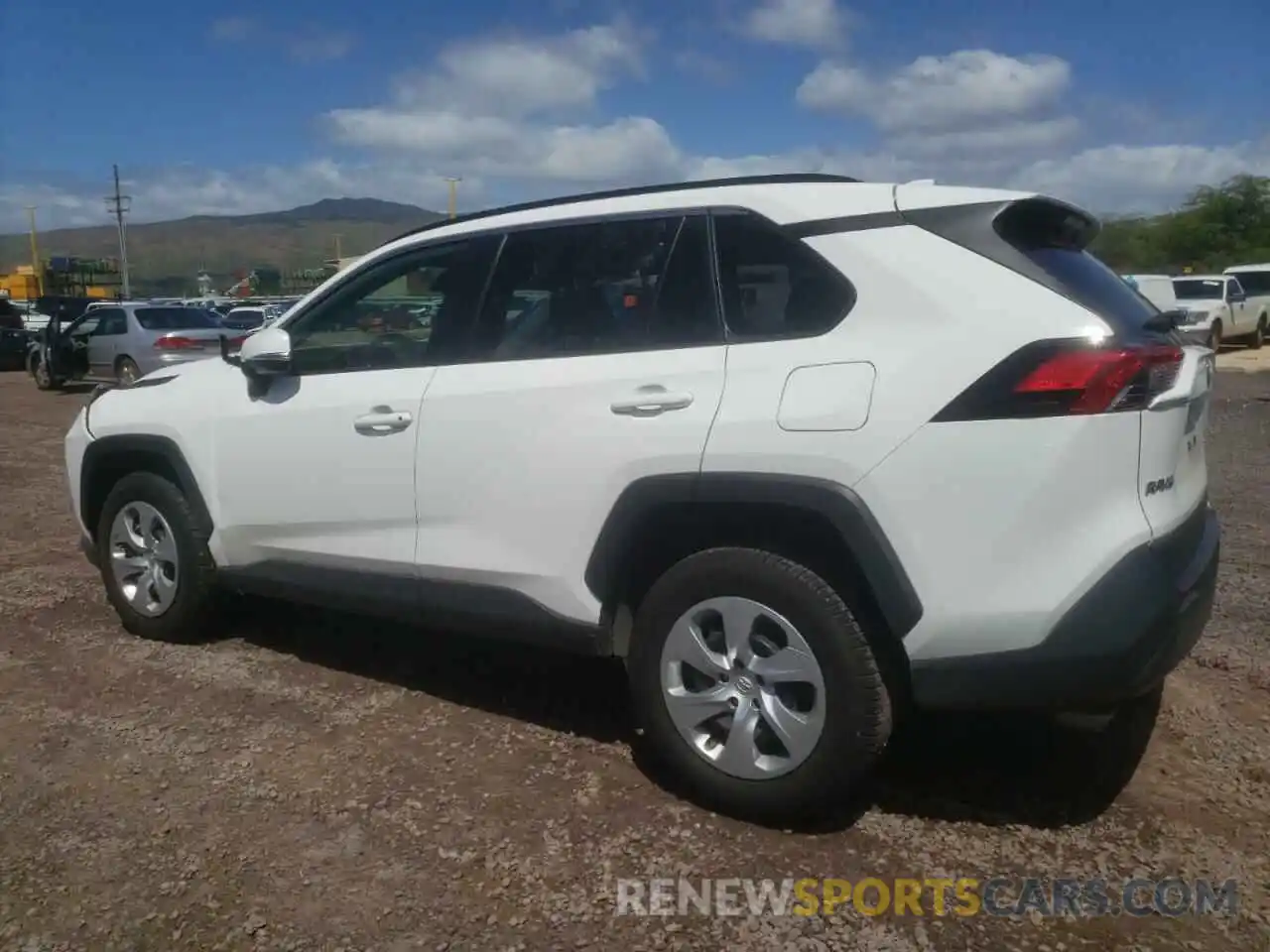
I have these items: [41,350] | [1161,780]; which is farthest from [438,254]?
[41,350]

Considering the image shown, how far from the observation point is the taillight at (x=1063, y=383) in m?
2.74

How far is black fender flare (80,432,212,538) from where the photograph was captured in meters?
4.52

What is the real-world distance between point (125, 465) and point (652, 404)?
2791mm

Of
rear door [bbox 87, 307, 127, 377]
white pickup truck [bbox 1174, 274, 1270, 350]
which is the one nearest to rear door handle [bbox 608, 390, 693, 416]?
rear door [bbox 87, 307, 127, 377]

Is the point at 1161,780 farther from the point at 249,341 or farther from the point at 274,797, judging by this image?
the point at 249,341

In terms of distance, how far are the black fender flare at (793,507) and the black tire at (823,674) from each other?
14 cm

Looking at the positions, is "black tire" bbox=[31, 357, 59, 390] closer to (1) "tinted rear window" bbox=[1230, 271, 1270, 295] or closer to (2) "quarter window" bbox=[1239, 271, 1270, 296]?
(1) "tinted rear window" bbox=[1230, 271, 1270, 295]

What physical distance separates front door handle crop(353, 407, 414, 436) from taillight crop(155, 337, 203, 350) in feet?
45.1

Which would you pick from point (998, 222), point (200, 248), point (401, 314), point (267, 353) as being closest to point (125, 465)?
point (267, 353)

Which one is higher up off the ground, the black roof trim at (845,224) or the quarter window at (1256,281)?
the quarter window at (1256,281)

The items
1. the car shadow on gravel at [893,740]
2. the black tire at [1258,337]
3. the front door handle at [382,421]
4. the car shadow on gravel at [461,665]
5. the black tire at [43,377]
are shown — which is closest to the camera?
the car shadow on gravel at [893,740]

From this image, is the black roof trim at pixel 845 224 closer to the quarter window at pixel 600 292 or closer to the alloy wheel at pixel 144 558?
the quarter window at pixel 600 292

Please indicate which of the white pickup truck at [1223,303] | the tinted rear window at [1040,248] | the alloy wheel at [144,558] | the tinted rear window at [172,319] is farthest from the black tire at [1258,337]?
the alloy wheel at [144,558]

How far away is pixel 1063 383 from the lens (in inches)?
108
